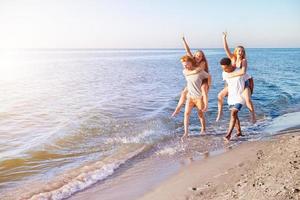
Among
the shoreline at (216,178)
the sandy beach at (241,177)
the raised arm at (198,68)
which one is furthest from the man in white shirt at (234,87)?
the sandy beach at (241,177)

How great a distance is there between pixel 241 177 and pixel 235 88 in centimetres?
284

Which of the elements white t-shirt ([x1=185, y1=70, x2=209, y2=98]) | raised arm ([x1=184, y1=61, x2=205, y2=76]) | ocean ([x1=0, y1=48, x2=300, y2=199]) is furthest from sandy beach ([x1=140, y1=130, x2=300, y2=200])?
raised arm ([x1=184, y1=61, x2=205, y2=76])

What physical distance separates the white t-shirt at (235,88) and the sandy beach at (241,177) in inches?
44.7

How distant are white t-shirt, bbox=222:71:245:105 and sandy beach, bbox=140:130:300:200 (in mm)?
1137

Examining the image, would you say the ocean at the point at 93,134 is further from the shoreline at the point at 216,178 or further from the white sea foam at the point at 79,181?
the shoreline at the point at 216,178

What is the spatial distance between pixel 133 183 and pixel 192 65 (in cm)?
294

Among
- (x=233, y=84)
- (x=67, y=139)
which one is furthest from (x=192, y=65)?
(x=67, y=139)

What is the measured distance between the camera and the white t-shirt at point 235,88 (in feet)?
Answer: 23.6

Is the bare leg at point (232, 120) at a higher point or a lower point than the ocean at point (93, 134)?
higher

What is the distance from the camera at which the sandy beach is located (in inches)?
155

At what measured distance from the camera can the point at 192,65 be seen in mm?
7410

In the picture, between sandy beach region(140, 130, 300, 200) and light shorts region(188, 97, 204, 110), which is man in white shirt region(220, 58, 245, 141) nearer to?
light shorts region(188, 97, 204, 110)

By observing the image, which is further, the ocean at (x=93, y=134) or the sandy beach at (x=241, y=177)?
the ocean at (x=93, y=134)

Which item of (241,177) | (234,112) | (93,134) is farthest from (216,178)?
(93,134)
